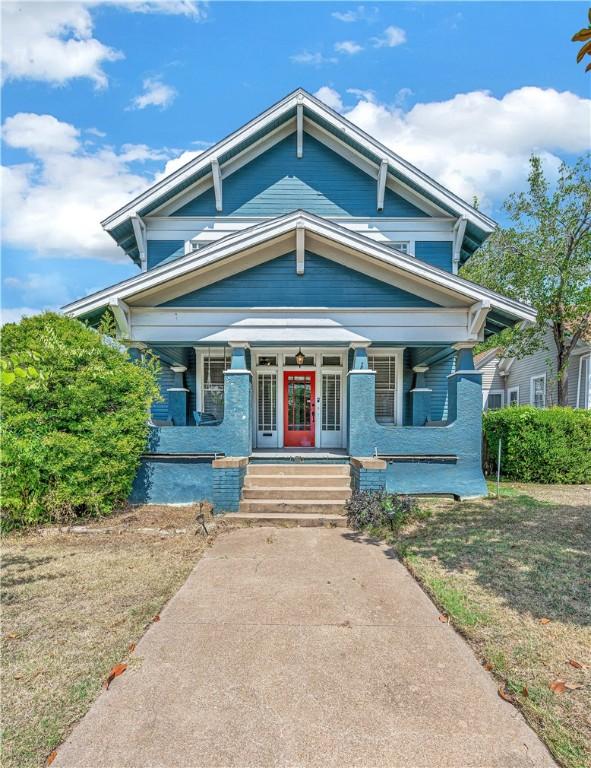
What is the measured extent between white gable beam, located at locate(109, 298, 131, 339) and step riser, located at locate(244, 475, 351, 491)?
3.72 meters

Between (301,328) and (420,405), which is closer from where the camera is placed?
(301,328)

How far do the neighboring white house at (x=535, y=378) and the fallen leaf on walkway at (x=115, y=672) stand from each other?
1837 centimetres

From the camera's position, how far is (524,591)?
481 centimetres

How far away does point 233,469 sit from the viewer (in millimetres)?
8062

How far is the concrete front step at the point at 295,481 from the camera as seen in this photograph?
8586 mm

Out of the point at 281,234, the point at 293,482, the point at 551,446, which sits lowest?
the point at 293,482

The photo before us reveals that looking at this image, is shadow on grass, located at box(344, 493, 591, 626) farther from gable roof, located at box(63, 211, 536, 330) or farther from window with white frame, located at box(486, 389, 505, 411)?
window with white frame, located at box(486, 389, 505, 411)

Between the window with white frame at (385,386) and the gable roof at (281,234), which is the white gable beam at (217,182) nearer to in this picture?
the gable roof at (281,234)

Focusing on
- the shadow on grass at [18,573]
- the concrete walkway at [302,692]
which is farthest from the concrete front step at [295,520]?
the shadow on grass at [18,573]

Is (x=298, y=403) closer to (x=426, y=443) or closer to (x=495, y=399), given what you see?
(x=426, y=443)

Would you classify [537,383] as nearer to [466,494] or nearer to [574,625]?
[466,494]

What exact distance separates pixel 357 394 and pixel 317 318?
1740mm

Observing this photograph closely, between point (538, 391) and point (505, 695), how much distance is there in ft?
68.1

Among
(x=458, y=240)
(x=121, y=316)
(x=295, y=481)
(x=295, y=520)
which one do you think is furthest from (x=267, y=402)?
(x=458, y=240)
